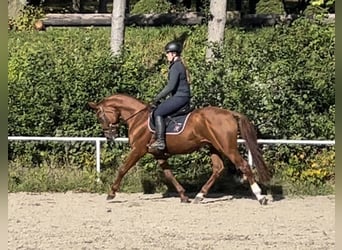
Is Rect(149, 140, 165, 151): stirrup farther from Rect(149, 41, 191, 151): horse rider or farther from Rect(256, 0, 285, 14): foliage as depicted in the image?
Rect(256, 0, 285, 14): foliage

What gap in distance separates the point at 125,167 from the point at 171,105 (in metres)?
1.17

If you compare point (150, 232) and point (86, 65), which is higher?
point (86, 65)

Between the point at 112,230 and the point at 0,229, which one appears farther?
the point at 112,230

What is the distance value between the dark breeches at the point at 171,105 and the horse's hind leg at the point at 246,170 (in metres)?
0.95

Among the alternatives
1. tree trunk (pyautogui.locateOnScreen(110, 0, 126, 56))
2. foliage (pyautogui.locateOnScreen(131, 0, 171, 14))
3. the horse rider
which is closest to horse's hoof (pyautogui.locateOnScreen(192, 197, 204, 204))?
the horse rider

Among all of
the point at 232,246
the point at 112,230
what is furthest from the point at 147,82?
the point at 232,246

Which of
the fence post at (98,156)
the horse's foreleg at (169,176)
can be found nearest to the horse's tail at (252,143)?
the horse's foreleg at (169,176)

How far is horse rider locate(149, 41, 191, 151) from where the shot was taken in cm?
1101

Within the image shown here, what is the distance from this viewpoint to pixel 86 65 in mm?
13688

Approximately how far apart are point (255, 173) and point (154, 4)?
14046mm

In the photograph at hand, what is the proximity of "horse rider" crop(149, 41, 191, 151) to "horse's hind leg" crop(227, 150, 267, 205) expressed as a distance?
96 centimetres

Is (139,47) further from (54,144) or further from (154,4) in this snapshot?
(54,144)

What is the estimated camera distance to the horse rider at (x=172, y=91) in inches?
433

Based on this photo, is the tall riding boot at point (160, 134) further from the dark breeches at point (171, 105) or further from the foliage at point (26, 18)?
the foliage at point (26, 18)
